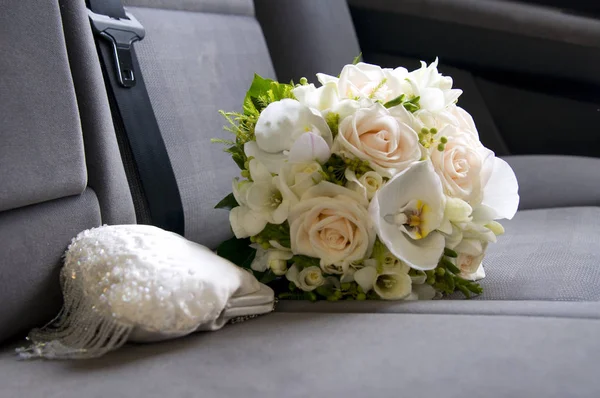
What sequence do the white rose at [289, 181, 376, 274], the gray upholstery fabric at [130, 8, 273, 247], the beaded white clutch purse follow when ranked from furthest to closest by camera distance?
the gray upholstery fabric at [130, 8, 273, 247] → the white rose at [289, 181, 376, 274] → the beaded white clutch purse

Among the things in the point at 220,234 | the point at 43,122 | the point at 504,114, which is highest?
the point at 504,114

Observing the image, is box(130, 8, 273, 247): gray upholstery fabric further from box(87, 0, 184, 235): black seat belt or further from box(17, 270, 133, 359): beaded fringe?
box(17, 270, 133, 359): beaded fringe

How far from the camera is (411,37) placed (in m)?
2.05

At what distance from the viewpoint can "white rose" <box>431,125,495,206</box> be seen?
2.78ft

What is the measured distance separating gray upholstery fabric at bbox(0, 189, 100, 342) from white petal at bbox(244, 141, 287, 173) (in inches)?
8.3

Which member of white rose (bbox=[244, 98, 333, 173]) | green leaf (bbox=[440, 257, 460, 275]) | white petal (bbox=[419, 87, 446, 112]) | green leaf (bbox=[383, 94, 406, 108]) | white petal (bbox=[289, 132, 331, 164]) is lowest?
green leaf (bbox=[440, 257, 460, 275])

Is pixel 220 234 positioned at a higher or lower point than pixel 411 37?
lower

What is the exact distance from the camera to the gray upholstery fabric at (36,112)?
2.48 ft

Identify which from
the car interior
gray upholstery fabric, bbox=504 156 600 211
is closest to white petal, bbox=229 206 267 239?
the car interior

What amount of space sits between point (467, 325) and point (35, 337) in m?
0.46

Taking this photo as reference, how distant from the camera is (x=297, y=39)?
5.91 feet

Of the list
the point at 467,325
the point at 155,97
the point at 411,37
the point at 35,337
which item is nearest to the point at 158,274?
the point at 35,337

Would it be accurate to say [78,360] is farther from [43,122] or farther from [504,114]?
[504,114]

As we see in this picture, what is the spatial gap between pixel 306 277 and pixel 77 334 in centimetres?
27
